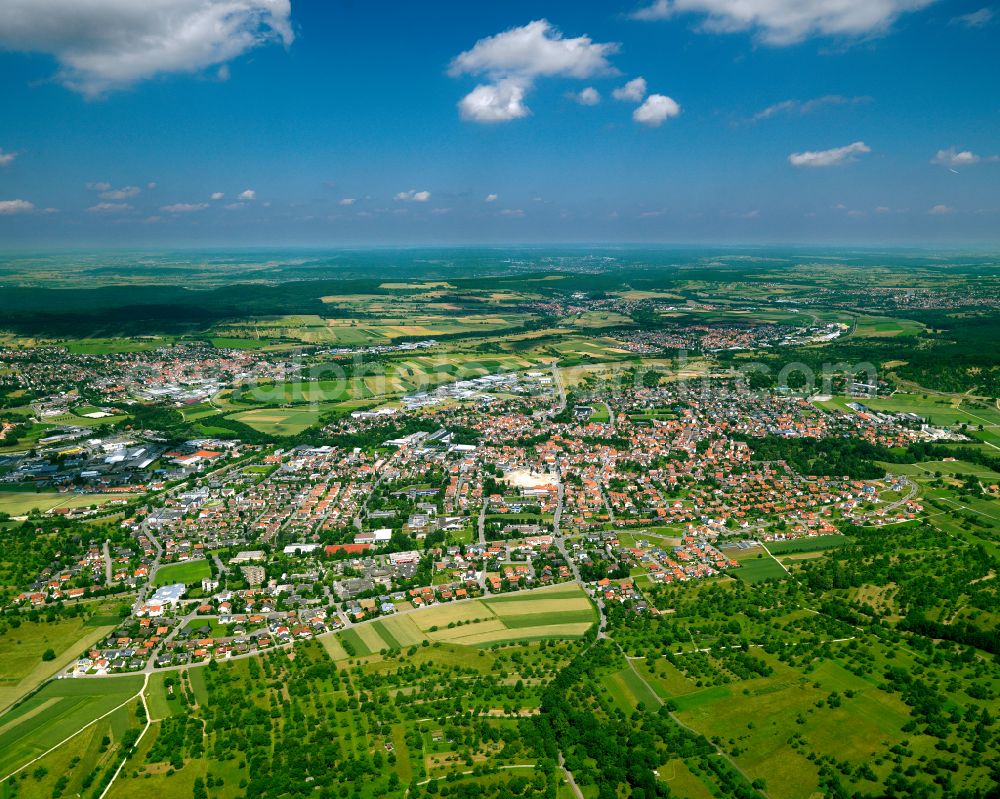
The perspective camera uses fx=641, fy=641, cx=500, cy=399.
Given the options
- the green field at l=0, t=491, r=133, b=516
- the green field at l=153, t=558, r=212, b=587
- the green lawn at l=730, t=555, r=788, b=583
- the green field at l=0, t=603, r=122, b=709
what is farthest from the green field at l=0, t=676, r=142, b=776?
the green lawn at l=730, t=555, r=788, b=583

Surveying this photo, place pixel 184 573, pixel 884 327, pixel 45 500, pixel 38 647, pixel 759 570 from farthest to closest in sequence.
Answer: pixel 884 327 < pixel 45 500 < pixel 759 570 < pixel 184 573 < pixel 38 647

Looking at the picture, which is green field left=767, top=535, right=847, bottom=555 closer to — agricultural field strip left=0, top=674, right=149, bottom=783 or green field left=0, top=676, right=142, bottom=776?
agricultural field strip left=0, top=674, right=149, bottom=783

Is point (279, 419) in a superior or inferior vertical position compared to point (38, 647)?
superior

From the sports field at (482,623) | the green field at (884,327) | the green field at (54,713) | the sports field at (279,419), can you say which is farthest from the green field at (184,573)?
the green field at (884,327)

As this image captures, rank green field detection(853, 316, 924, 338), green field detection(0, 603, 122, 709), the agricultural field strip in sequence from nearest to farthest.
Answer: the agricultural field strip
green field detection(0, 603, 122, 709)
green field detection(853, 316, 924, 338)

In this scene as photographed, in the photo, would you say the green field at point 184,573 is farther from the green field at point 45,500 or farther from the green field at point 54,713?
the green field at point 45,500

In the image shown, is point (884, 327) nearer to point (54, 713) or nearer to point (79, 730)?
point (79, 730)

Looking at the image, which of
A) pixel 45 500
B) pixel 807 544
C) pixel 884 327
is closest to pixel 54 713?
pixel 45 500

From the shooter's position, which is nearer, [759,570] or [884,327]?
[759,570]

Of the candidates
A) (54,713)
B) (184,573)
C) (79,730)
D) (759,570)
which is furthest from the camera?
(759,570)

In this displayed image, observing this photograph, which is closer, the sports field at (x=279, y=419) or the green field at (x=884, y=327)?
the sports field at (x=279, y=419)

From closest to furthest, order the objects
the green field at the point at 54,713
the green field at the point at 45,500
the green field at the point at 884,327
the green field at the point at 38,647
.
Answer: the green field at the point at 54,713
the green field at the point at 38,647
the green field at the point at 45,500
the green field at the point at 884,327
